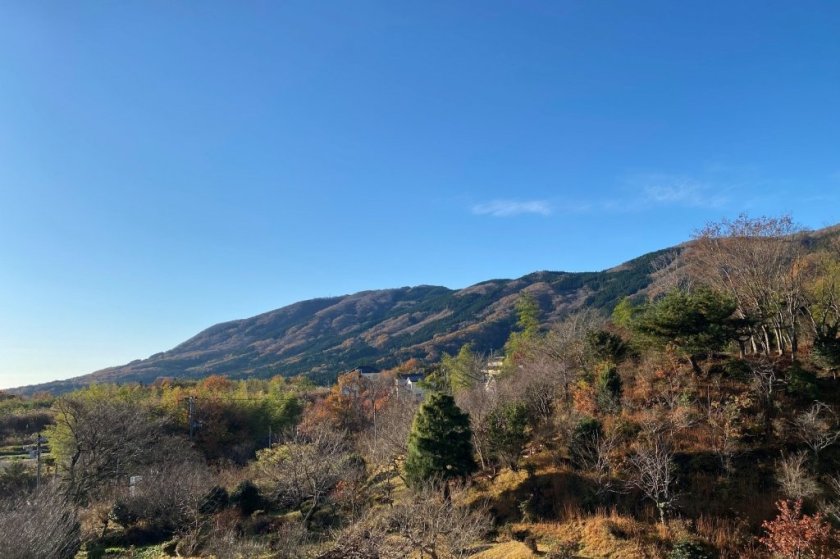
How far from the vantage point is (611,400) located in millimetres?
23375

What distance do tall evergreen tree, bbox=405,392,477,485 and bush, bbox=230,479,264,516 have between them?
1045cm

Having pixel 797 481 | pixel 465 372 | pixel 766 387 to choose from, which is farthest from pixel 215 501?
pixel 465 372

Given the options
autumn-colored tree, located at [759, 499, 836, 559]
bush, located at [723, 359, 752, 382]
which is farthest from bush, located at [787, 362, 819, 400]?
autumn-colored tree, located at [759, 499, 836, 559]

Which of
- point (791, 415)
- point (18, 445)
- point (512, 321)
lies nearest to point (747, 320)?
point (791, 415)

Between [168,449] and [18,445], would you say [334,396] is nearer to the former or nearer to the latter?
[168,449]

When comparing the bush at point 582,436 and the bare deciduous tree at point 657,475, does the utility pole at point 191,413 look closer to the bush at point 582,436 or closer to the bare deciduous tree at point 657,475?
the bush at point 582,436

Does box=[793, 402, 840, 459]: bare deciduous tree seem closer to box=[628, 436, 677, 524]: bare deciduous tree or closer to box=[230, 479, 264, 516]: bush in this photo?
box=[628, 436, 677, 524]: bare deciduous tree

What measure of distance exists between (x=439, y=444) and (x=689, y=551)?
35.3ft

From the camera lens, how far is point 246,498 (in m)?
27.0

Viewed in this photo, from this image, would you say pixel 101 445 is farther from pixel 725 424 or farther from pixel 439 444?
pixel 725 424

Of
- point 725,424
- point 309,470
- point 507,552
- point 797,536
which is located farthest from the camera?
point 309,470

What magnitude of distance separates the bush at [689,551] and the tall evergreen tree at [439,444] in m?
9.56

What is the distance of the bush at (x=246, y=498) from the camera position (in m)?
26.7

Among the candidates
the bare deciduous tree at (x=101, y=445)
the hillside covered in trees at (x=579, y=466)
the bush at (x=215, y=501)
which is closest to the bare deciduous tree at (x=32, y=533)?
the hillside covered in trees at (x=579, y=466)
